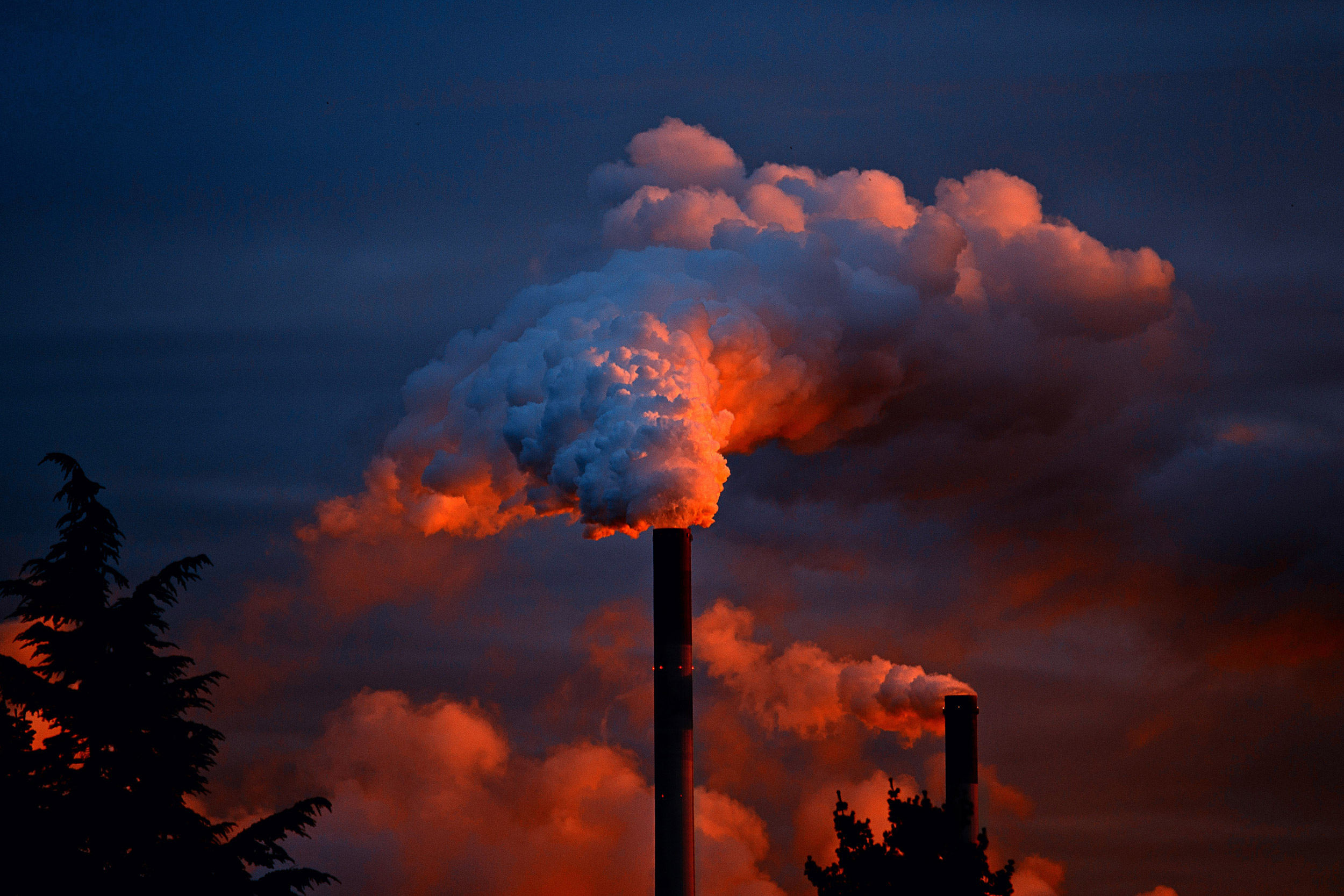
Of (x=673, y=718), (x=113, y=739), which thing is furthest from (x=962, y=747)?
(x=113, y=739)

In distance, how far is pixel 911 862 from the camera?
39.0 meters

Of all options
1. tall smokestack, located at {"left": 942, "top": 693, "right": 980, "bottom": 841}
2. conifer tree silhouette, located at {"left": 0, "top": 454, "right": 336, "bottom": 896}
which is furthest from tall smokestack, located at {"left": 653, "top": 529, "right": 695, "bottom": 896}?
conifer tree silhouette, located at {"left": 0, "top": 454, "right": 336, "bottom": 896}

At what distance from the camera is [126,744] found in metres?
21.1

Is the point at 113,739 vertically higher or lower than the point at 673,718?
lower

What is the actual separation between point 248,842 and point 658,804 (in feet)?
104

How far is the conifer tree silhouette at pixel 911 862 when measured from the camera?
38.6 meters

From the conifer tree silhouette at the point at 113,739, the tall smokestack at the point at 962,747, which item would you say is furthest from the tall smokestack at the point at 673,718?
the conifer tree silhouette at the point at 113,739

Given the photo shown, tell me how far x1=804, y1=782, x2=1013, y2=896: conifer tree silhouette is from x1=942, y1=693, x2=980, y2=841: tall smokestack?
621 inches

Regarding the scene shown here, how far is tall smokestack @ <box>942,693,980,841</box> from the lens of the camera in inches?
2222

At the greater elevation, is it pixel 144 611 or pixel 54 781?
pixel 144 611

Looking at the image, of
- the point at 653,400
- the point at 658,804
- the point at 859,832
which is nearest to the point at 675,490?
the point at 653,400

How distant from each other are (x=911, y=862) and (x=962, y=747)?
1899cm

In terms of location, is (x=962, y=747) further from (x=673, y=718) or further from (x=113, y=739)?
(x=113, y=739)

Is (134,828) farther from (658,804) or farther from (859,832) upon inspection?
(658,804)
